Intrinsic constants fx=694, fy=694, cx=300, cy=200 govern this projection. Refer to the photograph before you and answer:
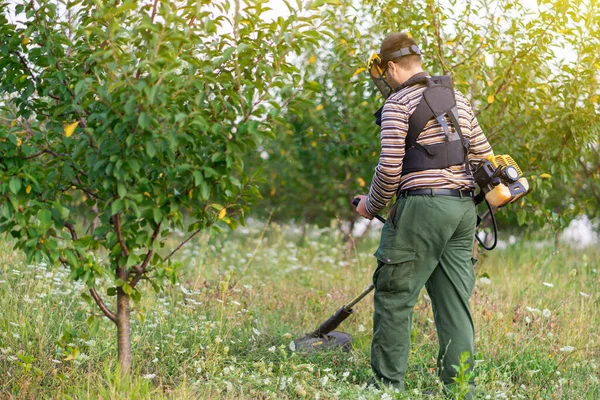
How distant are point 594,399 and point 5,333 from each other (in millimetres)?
3274

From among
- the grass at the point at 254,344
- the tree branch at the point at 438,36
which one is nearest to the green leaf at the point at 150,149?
the grass at the point at 254,344

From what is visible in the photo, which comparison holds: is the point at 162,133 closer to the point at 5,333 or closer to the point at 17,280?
the point at 5,333

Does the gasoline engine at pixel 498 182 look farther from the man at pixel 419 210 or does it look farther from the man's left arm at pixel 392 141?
the man's left arm at pixel 392 141

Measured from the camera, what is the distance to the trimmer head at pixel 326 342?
416 centimetres

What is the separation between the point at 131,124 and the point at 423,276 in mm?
1625

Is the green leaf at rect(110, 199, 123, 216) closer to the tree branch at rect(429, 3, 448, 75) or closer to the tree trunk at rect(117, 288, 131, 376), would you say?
the tree trunk at rect(117, 288, 131, 376)

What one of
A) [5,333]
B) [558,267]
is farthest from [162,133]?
[558,267]

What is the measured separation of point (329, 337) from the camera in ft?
14.2

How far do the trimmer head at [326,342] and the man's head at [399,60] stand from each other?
1.64m

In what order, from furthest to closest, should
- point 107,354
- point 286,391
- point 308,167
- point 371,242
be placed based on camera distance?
point 371,242, point 308,167, point 107,354, point 286,391

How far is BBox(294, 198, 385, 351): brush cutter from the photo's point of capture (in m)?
4.13

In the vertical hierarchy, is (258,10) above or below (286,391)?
above

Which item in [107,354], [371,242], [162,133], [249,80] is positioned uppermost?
[249,80]

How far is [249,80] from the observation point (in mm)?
2941
